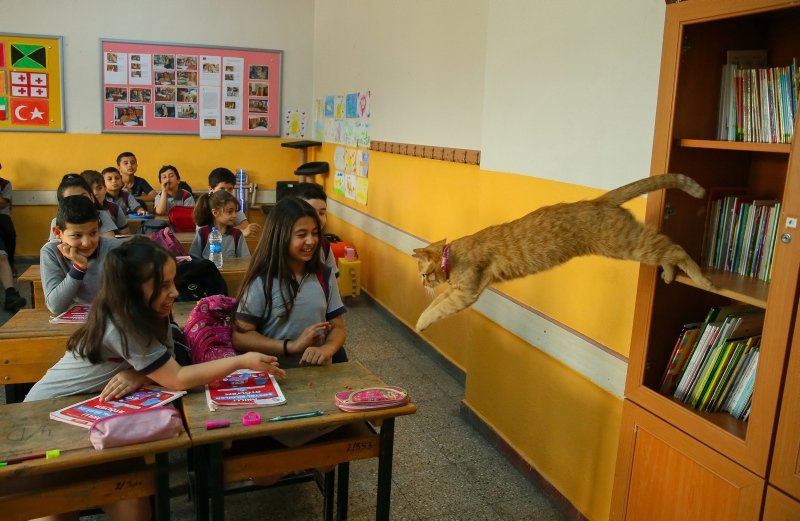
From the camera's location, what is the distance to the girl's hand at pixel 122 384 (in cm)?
191

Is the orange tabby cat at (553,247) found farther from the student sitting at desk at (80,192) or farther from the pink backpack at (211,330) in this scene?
the student sitting at desk at (80,192)

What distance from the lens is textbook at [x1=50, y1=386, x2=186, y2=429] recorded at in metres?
1.79

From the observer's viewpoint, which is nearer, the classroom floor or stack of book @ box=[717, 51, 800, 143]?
stack of book @ box=[717, 51, 800, 143]

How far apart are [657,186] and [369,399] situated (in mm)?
1073

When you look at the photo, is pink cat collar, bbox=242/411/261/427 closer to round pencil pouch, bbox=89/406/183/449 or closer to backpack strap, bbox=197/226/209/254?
round pencil pouch, bbox=89/406/183/449

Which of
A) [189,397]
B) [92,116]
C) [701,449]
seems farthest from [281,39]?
[701,449]

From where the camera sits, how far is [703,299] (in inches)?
85.0

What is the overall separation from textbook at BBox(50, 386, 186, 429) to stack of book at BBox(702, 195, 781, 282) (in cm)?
172

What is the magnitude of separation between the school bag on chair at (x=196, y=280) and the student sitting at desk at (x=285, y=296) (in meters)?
0.89

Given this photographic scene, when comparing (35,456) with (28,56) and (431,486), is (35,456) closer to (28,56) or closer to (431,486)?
(431,486)

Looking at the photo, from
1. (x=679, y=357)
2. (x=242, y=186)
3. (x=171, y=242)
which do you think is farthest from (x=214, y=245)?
(x=242, y=186)

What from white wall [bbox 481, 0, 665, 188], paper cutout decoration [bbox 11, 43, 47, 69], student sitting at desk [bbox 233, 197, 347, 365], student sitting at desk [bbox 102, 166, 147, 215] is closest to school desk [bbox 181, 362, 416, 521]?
student sitting at desk [bbox 233, 197, 347, 365]

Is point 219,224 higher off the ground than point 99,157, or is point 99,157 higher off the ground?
point 99,157

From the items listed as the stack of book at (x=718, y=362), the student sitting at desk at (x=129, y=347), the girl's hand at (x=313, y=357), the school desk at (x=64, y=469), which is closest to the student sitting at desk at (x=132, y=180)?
the girl's hand at (x=313, y=357)
